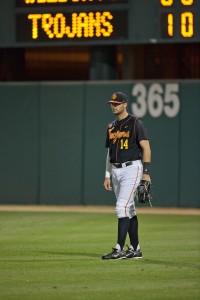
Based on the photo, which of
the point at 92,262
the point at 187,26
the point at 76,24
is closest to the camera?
the point at 92,262

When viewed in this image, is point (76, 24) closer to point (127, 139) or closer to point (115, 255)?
point (127, 139)

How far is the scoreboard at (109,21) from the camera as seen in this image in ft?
51.0

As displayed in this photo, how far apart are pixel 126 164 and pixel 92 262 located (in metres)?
1.15

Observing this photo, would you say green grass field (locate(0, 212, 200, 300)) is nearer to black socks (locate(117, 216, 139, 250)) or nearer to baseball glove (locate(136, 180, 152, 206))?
black socks (locate(117, 216, 139, 250))

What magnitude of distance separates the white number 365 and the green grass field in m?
3.12

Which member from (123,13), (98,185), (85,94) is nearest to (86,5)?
(123,13)

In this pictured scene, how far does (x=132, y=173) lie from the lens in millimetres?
9930

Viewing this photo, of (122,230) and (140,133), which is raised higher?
(140,133)

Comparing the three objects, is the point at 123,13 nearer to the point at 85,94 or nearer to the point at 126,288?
the point at 85,94

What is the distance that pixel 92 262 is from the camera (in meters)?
9.61

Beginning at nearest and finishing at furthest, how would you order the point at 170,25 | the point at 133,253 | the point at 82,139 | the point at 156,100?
the point at 133,253
the point at 170,25
the point at 156,100
the point at 82,139

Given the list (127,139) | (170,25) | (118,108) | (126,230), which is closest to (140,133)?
(127,139)

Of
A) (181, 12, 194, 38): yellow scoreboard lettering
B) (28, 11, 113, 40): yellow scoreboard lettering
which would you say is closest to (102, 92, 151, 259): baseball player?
(181, 12, 194, 38): yellow scoreboard lettering

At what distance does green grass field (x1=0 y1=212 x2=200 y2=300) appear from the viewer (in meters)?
7.66
